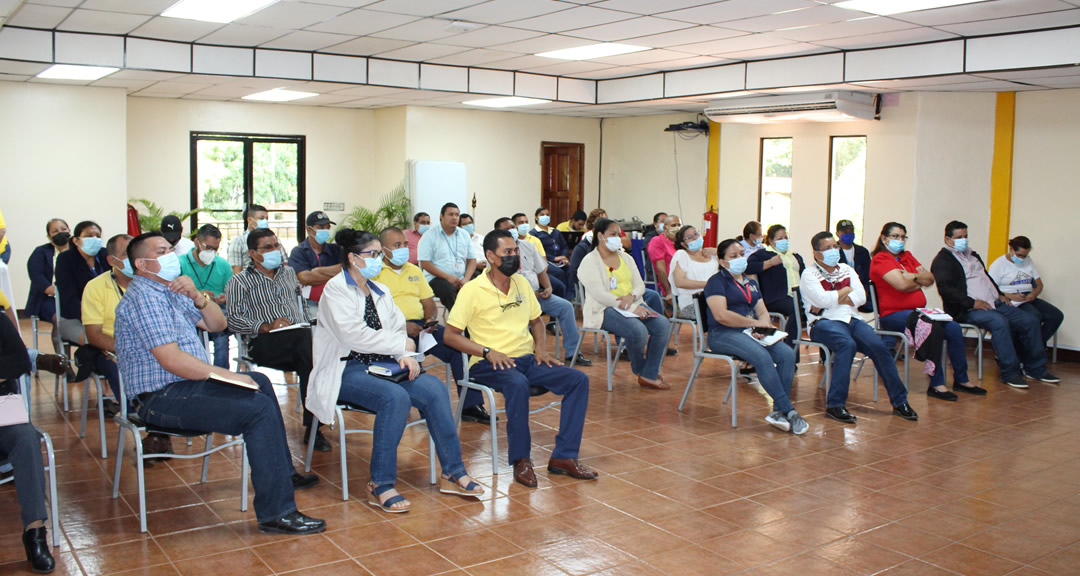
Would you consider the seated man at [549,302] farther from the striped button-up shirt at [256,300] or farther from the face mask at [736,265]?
the striped button-up shirt at [256,300]

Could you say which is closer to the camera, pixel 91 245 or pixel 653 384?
pixel 91 245

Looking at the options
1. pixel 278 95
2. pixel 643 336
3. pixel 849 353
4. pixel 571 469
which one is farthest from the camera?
pixel 278 95

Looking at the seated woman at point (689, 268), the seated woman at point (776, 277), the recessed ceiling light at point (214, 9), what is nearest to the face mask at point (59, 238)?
the recessed ceiling light at point (214, 9)

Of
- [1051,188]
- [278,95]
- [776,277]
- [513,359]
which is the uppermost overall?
[278,95]

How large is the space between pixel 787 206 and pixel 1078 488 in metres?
6.89

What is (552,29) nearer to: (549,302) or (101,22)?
(549,302)

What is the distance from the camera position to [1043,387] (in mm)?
7449

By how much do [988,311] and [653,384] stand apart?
10.0ft

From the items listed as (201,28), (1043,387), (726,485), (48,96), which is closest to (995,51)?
(1043,387)

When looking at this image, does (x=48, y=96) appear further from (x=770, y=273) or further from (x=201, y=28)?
(x=770, y=273)

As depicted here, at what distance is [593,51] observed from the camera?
8727mm

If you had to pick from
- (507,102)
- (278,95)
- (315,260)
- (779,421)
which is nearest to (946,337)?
(779,421)

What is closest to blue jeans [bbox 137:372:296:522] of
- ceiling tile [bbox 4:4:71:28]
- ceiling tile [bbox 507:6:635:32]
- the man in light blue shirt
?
the man in light blue shirt

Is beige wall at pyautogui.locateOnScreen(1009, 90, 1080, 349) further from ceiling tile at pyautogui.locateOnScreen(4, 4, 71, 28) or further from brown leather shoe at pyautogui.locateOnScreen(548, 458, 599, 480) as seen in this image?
ceiling tile at pyautogui.locateOnScreen(4, 4, 71, 28)
